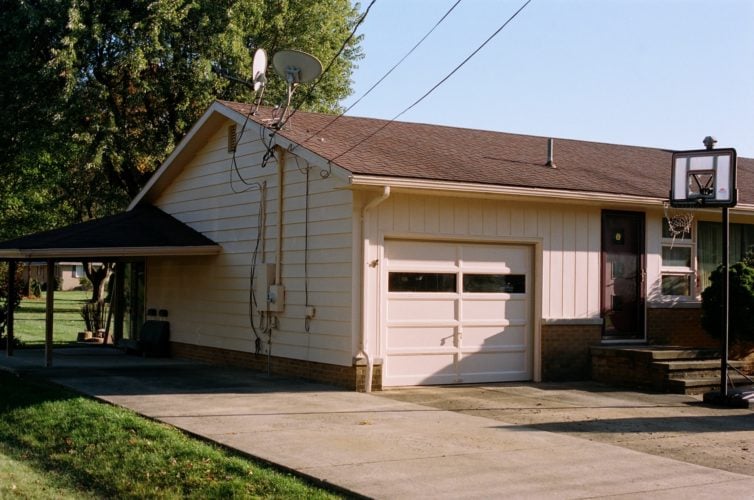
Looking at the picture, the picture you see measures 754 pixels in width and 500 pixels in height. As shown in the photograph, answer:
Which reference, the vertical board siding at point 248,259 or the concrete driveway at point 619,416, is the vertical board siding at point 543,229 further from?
the concrete driveway at point 619,416

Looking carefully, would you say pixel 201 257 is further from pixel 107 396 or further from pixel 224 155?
pixel 107 396

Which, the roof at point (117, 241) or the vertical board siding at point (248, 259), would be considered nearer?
the vertical board siding at point (248, 259)

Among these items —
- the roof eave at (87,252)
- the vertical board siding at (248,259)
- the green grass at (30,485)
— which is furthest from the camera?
the roof eave at (87,252)

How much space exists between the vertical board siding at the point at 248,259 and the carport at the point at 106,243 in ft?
1.57

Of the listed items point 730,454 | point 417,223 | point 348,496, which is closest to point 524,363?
point 417,223

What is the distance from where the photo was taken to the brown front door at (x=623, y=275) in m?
15.3

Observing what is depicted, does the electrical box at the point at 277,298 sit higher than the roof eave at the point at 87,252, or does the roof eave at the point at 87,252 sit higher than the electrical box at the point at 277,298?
the roof eave at the point at 87,252

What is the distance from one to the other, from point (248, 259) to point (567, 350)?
5711mm

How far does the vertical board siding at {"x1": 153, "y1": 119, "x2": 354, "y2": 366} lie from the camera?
44.2ft

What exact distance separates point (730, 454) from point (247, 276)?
9.29 m

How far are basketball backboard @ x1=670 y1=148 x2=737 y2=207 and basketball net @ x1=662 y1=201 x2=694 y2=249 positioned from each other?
2687 millimetres

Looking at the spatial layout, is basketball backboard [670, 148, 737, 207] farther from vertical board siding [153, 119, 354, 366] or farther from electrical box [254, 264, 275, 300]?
electrical box [254, 264, 275, 300]

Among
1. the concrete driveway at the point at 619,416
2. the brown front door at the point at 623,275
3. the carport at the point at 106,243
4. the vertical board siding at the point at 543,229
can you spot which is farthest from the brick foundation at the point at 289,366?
the brown front door at the point at 623,275

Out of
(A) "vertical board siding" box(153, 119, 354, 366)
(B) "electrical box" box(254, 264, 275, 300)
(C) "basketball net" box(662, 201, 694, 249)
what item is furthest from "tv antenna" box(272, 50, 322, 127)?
(C) "basketball net" box(662, 201, 694, 249)
